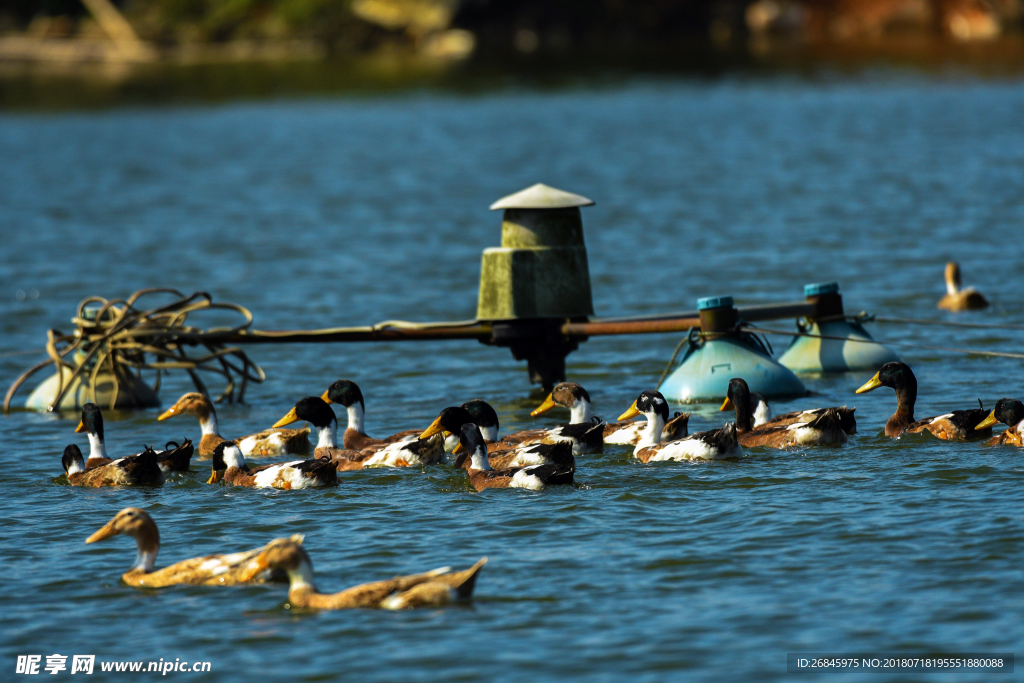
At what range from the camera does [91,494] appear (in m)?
12.8

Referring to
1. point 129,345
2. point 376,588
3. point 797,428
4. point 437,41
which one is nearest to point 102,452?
point 129,345

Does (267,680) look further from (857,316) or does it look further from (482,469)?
(857,316)

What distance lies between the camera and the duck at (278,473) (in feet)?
40.9

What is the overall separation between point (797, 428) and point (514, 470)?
252 centimetres

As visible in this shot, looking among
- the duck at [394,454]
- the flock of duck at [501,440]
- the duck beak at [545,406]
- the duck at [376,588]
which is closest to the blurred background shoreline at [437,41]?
the duck beak at [545,406]

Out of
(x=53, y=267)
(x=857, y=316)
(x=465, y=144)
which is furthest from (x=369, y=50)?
(x=857, y=316)

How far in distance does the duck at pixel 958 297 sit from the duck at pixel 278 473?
11121mm

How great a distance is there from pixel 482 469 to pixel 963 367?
7.19m

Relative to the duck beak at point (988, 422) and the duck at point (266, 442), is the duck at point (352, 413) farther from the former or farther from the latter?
the duck beak at point (988, 422)

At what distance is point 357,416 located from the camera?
47.1ft

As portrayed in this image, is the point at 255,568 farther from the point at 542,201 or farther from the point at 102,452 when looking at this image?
the point at 542,201

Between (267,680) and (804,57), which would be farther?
(804,57)

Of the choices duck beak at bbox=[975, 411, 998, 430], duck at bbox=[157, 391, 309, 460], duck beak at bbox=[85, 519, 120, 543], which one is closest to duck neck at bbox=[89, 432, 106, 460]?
duck at bbox=[157, 391, 309, 460]

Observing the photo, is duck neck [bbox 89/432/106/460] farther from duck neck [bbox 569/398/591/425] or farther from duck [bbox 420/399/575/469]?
duck neck [bbox 569/398/591/425]
